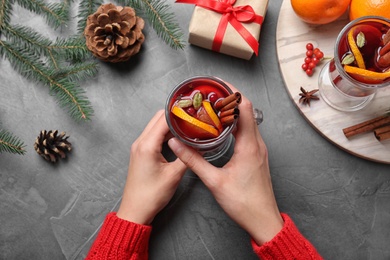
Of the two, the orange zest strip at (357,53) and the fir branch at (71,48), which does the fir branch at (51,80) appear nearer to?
the fir branch at (71,48)

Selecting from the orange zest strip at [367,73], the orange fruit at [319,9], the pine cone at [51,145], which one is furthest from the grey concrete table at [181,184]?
the orange zest strip at [367,73]

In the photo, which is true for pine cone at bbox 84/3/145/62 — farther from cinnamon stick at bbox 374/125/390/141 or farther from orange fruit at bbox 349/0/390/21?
cinnamon stick at bbox 374/125/390/141

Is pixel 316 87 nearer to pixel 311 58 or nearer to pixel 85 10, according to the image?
pixel 311 58

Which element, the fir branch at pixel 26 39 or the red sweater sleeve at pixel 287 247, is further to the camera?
the fir branch at pixel 26 39

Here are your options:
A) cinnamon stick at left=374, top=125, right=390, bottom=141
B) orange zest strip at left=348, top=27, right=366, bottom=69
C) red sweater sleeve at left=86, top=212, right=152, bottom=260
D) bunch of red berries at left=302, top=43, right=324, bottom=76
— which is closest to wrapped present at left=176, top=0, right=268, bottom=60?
bunch of red berries at left=302, top=43, right=324, bottom=76

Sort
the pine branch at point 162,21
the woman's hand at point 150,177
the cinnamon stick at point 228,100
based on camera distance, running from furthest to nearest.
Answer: the pine branch at point 162,21 < the woman's hand at point 150,177 < the cinnamon stick at point 228,100

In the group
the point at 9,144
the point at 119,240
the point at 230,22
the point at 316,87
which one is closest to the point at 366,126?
the point at 316,87

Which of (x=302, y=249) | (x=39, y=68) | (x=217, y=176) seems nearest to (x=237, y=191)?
(x=217, y=176)
